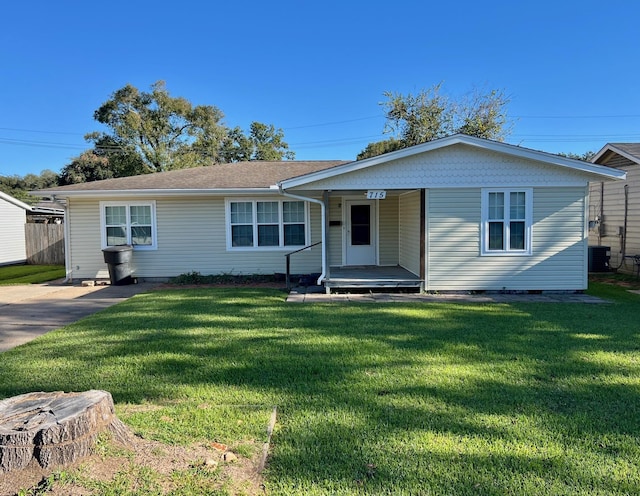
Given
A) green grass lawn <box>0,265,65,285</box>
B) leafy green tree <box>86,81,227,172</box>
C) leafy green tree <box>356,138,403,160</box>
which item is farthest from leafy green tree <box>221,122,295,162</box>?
green grass lawn <box>0,265,65,285</box>

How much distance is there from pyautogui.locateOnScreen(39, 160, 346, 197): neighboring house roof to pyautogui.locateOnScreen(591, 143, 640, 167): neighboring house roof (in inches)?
372

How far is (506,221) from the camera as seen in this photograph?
9695 millimetres

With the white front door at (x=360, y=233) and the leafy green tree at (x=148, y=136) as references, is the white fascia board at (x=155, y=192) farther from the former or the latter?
the leafy green tree at (x=148, y=136)

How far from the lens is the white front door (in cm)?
1259

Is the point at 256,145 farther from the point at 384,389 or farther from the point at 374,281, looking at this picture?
the point at 384,389

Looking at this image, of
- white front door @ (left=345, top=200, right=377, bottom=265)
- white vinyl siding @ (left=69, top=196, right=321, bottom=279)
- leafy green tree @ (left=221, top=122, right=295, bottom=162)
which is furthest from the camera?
leafy green tree @ (left=221, top=122, right=295, bottom=162)

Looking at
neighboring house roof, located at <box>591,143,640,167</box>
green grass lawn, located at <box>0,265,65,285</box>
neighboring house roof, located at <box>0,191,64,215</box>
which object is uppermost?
neighboring house roof, located at <box>591,143,640,167</box>

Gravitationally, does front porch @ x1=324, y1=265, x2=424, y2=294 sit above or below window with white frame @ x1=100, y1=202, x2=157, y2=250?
below

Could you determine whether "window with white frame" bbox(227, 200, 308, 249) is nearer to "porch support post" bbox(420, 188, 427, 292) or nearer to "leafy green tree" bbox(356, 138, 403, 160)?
"porch support post" bbox(420, 188, 427, 292)

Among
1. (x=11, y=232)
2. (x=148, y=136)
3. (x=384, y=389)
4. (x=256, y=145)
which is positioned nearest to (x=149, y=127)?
(x=148, y=136)

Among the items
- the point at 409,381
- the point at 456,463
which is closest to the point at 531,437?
the point at 456,463

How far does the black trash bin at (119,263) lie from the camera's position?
38.0 feet

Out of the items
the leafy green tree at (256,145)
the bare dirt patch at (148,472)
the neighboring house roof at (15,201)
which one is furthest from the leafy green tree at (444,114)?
the bare dirt patch at (148,472)

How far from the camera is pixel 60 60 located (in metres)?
23.5
